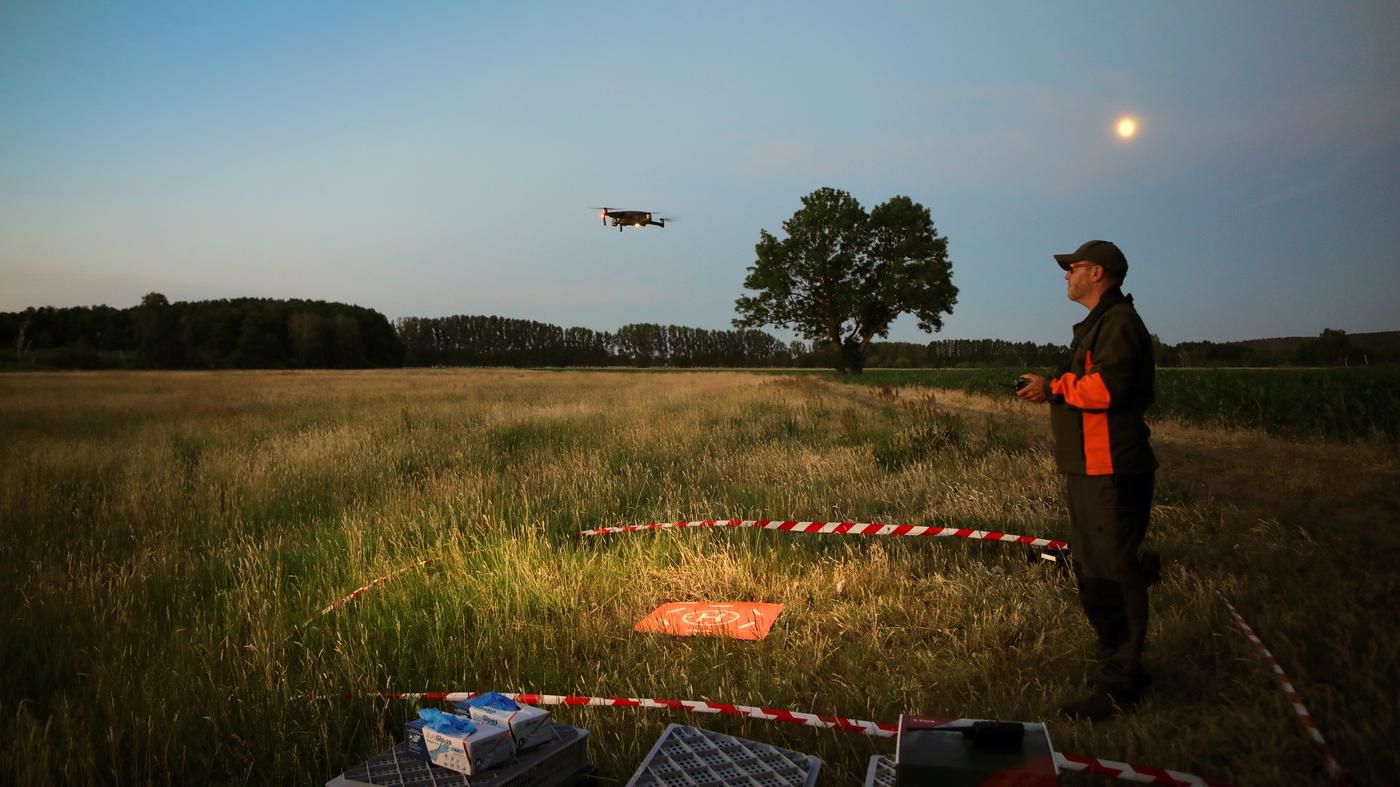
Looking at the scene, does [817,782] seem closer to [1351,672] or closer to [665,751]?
[665,751]

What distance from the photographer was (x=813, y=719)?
11.7ft

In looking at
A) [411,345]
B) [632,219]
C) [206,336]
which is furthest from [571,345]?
[632,219]

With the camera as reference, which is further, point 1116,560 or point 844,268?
point 844,268

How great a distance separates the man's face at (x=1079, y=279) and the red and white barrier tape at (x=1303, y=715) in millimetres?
2159

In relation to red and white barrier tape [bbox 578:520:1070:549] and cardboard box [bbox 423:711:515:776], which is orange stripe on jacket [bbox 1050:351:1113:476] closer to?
red and white barrier tape [bbox 578:520:1070:549]

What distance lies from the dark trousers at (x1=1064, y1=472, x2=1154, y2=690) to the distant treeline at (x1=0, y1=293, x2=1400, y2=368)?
0.88 m

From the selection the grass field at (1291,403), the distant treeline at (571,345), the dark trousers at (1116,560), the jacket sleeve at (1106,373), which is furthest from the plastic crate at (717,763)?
the distant treeline at (571,345)

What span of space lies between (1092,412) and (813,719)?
2.08 m

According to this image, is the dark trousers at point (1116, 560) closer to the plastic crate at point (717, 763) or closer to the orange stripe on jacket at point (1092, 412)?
the orange stripe on jacket at point (1092, 412)

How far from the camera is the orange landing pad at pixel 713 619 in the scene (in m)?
4.88

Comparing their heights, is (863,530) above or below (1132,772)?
above

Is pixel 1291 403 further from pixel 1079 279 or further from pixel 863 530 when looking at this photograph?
pixel 1079 279

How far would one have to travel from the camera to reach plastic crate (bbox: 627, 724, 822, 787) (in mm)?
2984

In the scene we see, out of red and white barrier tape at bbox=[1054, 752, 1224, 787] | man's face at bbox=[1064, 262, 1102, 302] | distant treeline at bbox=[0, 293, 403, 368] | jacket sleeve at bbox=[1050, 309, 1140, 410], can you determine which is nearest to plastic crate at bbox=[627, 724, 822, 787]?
red and white barrier tape at bbox=[1054, 752, 1224, 787]
